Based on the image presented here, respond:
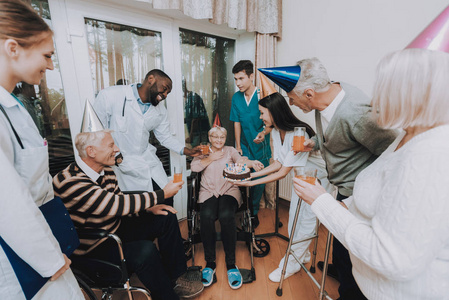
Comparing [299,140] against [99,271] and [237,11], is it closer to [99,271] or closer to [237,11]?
[99,271]

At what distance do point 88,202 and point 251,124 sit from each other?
5.62 ft

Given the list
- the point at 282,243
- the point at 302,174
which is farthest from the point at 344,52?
the point at 282,243

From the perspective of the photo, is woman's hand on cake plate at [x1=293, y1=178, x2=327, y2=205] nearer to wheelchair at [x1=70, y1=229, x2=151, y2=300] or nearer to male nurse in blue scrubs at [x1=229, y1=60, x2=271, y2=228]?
wheelchair at [x1=70, y1=229, x2=151, y2=300]

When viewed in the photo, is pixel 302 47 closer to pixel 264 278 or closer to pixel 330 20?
pixel 330 20

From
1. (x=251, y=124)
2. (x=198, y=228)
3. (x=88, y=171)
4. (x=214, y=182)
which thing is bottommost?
(x=198, y=228)

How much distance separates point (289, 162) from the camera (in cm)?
166

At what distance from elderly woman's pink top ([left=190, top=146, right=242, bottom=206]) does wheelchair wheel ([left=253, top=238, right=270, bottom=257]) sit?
506mm

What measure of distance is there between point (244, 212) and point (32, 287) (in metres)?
1.53

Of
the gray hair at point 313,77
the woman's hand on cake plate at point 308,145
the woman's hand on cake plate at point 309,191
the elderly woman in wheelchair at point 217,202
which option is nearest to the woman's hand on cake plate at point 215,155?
the elderly woman in wheelchair at point 217,202

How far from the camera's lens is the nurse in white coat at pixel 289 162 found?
165 centimetres

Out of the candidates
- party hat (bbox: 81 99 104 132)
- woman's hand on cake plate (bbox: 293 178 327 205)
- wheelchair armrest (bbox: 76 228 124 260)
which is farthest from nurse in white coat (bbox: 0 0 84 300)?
woman's hand on cake plate (bbox: 293 178 327 205)

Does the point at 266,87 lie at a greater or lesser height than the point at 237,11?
lesser

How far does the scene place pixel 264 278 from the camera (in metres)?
1.79

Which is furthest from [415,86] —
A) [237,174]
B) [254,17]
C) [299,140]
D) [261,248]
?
[254,17]
